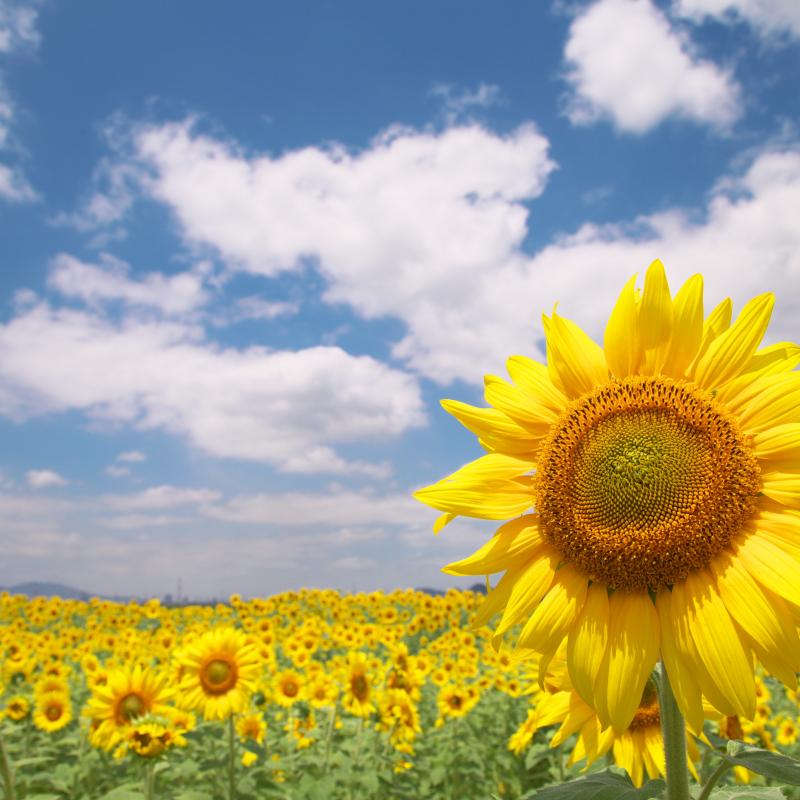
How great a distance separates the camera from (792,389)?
6.55 ft

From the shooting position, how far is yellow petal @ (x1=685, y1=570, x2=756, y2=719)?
184 cm

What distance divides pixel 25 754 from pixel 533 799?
360 inches

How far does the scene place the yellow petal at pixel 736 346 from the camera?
2123mm

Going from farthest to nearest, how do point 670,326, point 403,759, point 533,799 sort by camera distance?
point 403,759 → point 670,326 → point 533,799

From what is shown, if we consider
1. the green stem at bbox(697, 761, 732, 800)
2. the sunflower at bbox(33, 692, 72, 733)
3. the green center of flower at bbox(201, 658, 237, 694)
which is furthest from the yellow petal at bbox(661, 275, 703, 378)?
the sunflower at bbox(33, 692, 72, 733)

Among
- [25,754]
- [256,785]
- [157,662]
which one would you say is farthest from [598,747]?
[157,662]

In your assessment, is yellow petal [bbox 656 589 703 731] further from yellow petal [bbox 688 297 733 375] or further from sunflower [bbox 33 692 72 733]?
sunflower [bbox 33 692 72 733]

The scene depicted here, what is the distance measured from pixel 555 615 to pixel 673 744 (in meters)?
0.49

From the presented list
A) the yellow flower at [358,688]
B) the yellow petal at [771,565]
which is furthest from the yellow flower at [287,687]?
the yellow petal at [771,565]

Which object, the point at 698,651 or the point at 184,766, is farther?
the point at 184,766

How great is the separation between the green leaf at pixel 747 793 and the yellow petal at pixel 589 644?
1.74 ft

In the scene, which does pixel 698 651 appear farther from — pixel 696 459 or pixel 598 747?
pixel 598 747

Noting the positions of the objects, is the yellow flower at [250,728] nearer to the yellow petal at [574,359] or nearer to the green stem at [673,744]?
the green stem at [673,744]

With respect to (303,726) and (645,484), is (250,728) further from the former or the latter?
(645,484)
